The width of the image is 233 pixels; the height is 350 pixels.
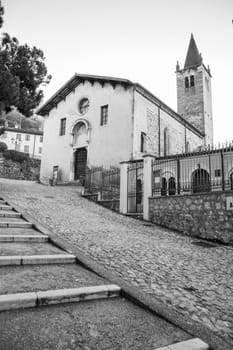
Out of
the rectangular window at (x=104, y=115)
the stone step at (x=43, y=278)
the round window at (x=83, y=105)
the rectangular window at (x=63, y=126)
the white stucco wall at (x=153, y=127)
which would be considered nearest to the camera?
the stone step at (x=43, y=278)

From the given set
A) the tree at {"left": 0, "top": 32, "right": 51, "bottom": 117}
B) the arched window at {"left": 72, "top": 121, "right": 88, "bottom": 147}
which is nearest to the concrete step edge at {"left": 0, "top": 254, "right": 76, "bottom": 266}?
the tree at {"left": 0, "top": 32, "right": 51, "bottom": 117}

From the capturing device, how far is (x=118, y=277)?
3.16m

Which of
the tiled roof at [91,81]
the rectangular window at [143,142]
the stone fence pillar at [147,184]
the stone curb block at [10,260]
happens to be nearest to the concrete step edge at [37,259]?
the stone curb block at [10,260]

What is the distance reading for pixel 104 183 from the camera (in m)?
14.2

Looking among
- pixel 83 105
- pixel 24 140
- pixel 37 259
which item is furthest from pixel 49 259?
pixel 24 140

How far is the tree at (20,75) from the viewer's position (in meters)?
9.62

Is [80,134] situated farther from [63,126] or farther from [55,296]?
[55,296]

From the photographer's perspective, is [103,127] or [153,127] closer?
[103,127]

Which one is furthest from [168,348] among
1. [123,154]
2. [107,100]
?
[107,100]

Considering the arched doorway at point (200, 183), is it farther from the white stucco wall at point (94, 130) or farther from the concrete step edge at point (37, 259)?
the white stucco wall at point (94, 130)

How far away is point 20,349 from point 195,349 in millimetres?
1333

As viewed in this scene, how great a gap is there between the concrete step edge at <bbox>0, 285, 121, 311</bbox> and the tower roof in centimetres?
3722

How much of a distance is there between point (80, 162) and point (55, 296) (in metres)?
17.9

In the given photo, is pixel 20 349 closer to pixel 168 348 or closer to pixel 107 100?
pixel 168 348
